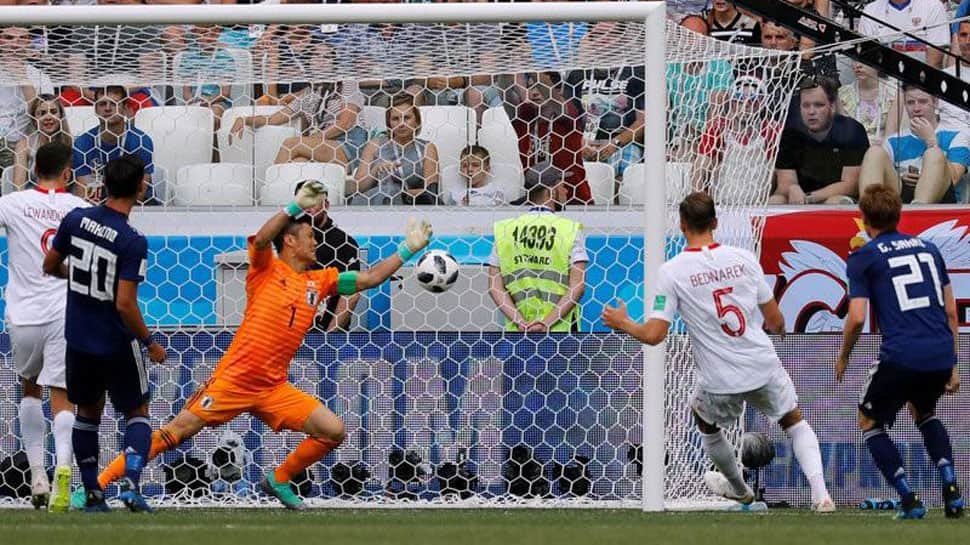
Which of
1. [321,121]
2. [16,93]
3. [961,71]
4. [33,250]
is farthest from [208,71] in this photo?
[961,71]

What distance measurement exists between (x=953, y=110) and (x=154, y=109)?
19.3ft

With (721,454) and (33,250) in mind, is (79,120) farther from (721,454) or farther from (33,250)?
(721,454)

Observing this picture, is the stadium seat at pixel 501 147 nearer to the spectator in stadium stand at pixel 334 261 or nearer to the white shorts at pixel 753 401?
the spectator in stadium stand at pixel 334 261

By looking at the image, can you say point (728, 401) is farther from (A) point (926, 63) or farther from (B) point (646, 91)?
(A) point (926, 63)

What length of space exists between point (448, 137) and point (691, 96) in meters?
1.50

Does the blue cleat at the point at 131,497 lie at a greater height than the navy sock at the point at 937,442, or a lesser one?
lesser

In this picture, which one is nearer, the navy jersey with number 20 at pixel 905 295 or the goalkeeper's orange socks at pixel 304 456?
the navy jersey with number 20 at pixel 905 295

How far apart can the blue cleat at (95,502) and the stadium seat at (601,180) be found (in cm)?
382

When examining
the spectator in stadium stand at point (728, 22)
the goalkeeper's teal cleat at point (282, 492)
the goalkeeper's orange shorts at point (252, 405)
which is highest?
the spectator in stadium stand at point (728, 22)

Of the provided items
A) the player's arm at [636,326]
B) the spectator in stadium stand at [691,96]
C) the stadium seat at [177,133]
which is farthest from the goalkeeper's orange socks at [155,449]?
the spectator in stadium stand at [691,96]

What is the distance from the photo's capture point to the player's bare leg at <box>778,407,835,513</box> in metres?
9.12

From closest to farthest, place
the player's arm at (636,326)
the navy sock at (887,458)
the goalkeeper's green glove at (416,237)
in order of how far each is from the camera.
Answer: the player's arm at (636,326) → the navy sock at (887,458) → the goalkeeper's green glove at (416,237)

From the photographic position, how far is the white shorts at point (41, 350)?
9.59 metres

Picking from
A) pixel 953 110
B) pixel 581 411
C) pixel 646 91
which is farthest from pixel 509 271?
pixel 953 110
